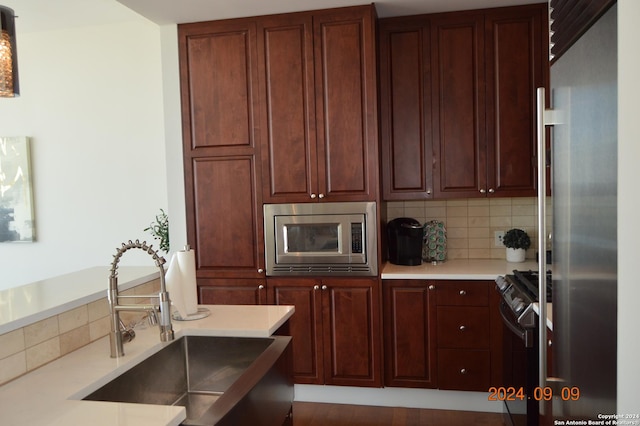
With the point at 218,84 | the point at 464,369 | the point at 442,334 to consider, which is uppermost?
the point at 218,84

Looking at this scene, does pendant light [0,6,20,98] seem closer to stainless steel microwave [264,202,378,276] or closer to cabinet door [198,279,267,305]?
stainless steel microwave [264,202,378,276]

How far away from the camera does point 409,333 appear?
3039 millimetres

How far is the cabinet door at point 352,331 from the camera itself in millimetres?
3041

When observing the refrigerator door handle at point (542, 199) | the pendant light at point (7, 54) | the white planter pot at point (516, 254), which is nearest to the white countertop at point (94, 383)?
the refrigerator door handle at point (542, 199)

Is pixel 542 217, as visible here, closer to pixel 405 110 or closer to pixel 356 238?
pixel 356 238

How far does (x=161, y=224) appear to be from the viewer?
3709 millimetres

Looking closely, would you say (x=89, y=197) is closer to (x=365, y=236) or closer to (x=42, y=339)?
(x=365, y=236)

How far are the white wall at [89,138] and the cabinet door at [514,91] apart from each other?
246cm

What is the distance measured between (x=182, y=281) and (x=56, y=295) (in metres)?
0.42

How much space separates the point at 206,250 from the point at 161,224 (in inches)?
25.4

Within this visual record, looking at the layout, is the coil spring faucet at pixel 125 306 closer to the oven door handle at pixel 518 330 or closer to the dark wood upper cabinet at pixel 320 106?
the oven door handle at pixel 518 330

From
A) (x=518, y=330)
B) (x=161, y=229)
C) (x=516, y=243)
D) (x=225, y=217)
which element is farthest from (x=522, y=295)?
(x=161, y=229)
